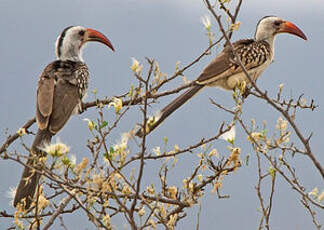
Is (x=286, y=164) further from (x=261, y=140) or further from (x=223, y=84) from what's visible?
(x=223, y=84)

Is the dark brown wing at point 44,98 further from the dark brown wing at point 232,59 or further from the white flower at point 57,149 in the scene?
the white flower at point 57,149

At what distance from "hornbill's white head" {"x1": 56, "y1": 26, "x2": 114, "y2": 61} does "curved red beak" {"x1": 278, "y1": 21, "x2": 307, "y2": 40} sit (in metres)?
2.12

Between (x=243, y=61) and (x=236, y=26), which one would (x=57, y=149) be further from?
(x=243, y=61)

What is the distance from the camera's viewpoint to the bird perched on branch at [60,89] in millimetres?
3607

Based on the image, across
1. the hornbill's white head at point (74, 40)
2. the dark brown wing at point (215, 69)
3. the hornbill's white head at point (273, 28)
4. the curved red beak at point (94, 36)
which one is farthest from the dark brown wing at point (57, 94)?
the hornbill's white head at point (273, 28)

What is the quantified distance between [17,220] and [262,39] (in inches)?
156

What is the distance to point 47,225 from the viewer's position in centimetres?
270

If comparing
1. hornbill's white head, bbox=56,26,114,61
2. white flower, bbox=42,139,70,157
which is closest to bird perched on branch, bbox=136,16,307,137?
hornbill's white head, bbox=56,26,114,61

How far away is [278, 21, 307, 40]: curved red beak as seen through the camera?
5606mm

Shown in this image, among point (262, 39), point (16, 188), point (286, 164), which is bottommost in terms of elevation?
point (286, 164)

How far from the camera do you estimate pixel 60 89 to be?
13.9 feet

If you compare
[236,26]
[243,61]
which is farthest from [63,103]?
[243,61]

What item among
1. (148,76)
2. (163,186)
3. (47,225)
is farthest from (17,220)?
(148,76)

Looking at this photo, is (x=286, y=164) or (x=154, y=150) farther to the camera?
(x=286, y=164)
